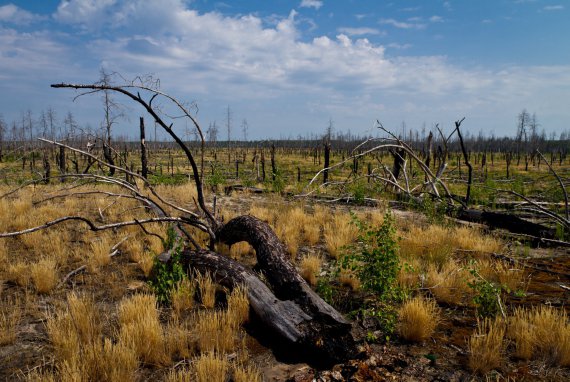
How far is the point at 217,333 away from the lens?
3.29 meters

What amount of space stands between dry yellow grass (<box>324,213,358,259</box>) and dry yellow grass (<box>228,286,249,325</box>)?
234 centimetres

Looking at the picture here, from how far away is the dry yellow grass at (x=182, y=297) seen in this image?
3.98 m

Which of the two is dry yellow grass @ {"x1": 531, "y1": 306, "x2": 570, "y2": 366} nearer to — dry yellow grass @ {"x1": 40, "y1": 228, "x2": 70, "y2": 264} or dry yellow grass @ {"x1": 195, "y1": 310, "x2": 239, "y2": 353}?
dry yellow grass @ {"x1": 195, "y1": 310, "x2": 239, "y2": 353}

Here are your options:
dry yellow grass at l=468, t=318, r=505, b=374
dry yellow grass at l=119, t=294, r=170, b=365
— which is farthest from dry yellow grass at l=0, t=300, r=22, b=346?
dry yellow grass at l=468, t=318, r=505, b=374

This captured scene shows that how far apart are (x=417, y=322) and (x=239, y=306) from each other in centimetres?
193

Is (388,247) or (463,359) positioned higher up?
(388,247)

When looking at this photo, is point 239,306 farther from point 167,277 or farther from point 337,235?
point 337,235

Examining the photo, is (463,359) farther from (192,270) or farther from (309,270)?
(192,270)

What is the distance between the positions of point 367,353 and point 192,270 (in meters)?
2.64

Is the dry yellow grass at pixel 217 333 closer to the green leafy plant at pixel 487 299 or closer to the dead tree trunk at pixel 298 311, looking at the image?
the dead tree trunk at pixel 298 311

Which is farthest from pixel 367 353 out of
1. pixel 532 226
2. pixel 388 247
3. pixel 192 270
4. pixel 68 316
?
Result: pixel 532 226

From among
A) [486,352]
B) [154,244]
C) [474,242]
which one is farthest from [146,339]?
[474,242]

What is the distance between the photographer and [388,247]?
158 inches

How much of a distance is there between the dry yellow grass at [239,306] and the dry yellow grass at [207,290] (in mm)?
368
